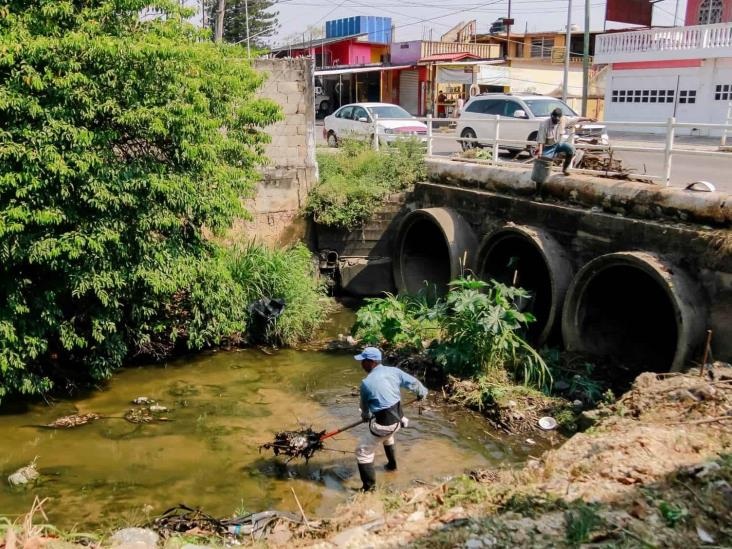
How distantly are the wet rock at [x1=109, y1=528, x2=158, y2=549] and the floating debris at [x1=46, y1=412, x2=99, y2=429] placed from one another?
129 inches

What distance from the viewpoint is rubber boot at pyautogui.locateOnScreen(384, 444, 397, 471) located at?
7562 mm

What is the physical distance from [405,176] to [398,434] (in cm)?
728

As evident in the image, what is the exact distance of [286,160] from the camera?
14242mm

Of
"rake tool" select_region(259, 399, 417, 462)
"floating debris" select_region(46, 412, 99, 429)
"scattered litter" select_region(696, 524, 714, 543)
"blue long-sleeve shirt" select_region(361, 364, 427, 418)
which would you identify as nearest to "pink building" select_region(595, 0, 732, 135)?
"blue long-sleeve shirt" select_region(361, 364, 427, 418)

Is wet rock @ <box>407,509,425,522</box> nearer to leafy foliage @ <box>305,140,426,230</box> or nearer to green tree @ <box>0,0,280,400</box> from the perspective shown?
green tree @ <box>0,0,280,400</box>

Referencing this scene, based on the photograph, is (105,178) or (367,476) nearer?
(367,476)

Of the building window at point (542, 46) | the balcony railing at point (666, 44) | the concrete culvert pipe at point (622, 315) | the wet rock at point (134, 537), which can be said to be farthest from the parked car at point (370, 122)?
the building window at point (542, 46)

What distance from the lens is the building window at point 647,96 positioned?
25181 mm

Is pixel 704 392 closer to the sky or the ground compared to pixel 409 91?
closer to the ground

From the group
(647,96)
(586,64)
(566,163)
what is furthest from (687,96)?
(566,163)

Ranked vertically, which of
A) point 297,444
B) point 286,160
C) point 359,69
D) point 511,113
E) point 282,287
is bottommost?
point 297,444

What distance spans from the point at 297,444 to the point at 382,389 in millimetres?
1429

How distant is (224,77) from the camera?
1009 cm

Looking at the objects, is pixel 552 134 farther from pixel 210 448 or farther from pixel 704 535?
pixel 704 535
